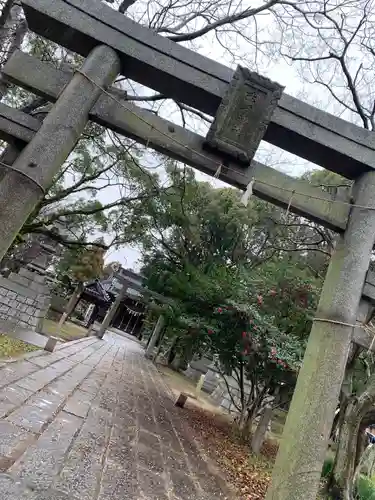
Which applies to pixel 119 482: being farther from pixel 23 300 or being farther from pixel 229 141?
pixel 23 300

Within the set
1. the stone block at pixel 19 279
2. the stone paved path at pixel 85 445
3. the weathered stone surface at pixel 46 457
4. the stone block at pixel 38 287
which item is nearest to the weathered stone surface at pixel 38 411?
the stone paved path at pixel 85 445

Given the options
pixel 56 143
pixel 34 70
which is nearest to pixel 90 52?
pixel 34 70

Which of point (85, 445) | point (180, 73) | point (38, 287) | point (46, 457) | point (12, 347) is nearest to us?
point (180, 73)

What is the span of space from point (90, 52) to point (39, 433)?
3514 mm

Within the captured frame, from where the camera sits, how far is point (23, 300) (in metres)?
11.0

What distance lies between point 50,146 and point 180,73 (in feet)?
3.76

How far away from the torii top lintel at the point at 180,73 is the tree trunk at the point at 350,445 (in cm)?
387

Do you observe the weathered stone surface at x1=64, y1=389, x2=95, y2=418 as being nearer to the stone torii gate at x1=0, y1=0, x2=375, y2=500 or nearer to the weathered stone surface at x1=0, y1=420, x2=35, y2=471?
the weathered stone surface at x1=0, y1=420, x2=35, y2=471

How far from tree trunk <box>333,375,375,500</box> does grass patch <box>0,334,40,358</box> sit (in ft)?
18.5

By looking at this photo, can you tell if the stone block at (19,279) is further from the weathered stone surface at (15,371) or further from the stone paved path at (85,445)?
the weathered stone surface at (15,371)

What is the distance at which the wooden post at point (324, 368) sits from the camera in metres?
2.56

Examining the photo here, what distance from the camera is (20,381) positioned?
5.45 metres

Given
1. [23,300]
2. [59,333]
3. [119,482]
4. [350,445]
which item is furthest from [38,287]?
[350,445]

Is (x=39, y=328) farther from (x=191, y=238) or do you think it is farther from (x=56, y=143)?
(x=56, y=143)
